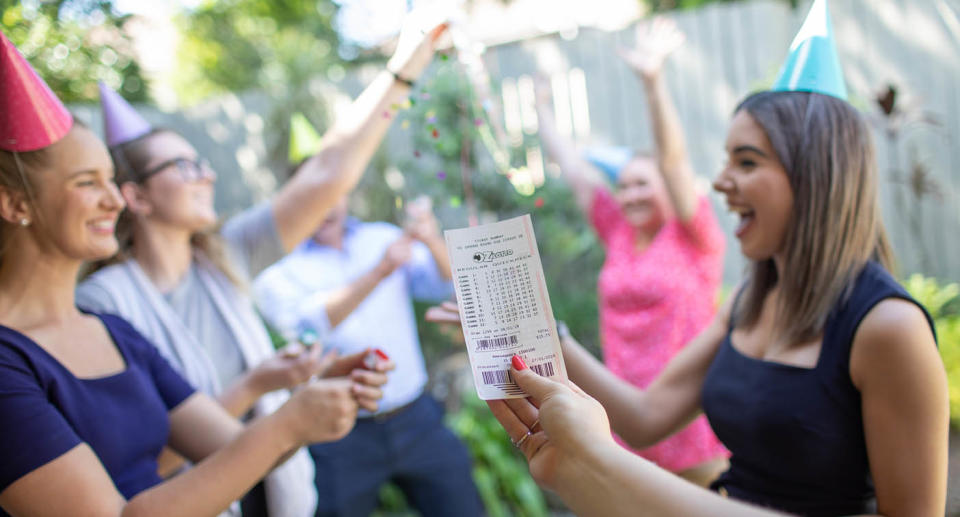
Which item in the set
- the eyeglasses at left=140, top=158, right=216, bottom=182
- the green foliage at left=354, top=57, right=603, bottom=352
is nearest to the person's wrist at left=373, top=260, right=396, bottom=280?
the eyeglasses at left=140, top=158, right=216, bottom=182

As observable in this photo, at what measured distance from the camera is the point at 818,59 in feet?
4.85

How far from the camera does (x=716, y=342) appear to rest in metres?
1.72

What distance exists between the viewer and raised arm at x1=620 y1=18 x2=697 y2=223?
2.40 meters

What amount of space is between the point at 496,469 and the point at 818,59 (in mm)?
2751

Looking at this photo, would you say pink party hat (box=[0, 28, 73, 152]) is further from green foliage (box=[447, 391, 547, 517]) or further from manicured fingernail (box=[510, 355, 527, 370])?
green foliage (box=[447, 391, 547, 517])

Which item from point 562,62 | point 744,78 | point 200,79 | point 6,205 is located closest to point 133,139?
point 6,205

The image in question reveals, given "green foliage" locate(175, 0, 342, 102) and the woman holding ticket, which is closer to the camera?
the woman holding ticket

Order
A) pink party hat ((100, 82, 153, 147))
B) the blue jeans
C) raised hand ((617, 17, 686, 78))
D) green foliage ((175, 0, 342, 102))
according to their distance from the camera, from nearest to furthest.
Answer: pink party hat ((100, 82, 153, 147))
raised hand ((617, 17, 686, 78))
the blue jeans
green foliage ((175, 0, 342, 102))

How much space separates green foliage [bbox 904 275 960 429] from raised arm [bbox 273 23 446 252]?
2.74m

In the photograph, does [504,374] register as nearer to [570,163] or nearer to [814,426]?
[814,426]

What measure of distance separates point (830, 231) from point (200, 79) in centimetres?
1248

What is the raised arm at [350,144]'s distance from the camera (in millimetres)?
1786

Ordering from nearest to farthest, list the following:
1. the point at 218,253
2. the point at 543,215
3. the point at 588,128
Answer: the point at 218,253, the point at 543,215, the point at 588,128

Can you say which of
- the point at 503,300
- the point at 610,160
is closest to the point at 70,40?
the point at 503,300
